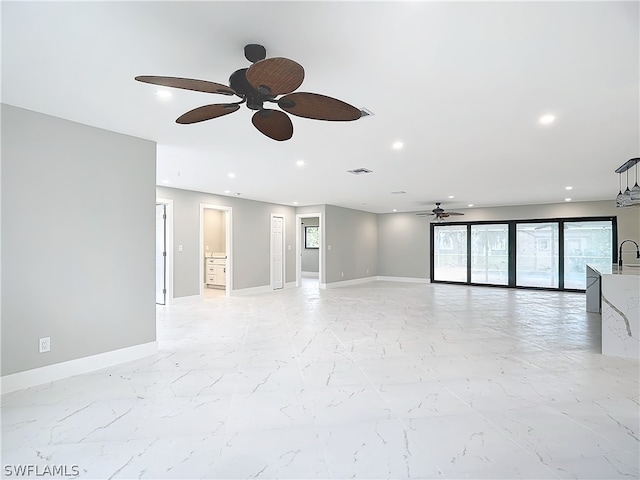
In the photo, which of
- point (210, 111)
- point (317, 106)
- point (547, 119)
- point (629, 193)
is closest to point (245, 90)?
point (210, 111)

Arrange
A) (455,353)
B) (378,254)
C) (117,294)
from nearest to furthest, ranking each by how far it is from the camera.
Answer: (117,294) → (455,353) → (378,254)

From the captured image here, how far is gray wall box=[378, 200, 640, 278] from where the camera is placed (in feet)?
28.7

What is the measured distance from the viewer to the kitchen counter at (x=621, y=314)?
3965mm

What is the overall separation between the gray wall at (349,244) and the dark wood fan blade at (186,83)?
7938mm

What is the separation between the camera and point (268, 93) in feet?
6.47

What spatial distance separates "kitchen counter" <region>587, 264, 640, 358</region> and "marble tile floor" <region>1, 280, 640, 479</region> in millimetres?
234

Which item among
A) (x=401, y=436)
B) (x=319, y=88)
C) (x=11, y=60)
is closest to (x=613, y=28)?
(x=319, y=88)

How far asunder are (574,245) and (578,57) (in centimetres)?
897

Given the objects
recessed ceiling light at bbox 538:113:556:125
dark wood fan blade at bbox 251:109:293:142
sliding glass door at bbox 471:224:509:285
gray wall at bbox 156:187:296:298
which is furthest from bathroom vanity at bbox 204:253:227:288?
recessed ceiling light at bbox 538:113:556:125

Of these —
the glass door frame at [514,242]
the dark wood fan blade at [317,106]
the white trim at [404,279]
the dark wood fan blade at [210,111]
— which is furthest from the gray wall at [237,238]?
the dark wood fan blade at [317,106]

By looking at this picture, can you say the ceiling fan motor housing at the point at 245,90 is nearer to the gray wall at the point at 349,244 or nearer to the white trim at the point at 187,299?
the white trim at the point at 187,299

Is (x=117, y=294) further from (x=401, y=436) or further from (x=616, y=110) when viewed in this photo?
(x=616, y=110)

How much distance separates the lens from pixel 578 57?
2246mm

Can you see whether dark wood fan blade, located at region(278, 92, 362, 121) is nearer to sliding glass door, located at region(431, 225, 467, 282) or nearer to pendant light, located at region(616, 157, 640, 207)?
pendant light, located at region(616, 157, 640, 207)
